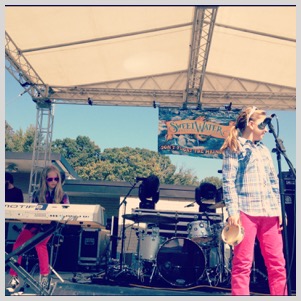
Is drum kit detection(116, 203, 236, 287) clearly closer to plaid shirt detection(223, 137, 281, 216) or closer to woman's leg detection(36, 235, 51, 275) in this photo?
woman's leg detection(36, 235, 51, 275)

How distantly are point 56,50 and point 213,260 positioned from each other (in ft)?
16.0

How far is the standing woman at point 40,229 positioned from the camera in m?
3.51

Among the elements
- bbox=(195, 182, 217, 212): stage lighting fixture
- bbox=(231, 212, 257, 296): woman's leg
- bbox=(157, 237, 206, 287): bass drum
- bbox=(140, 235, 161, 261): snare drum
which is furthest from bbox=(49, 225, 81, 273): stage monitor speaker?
bbox=(231, 212, 257, 296): woman's leg

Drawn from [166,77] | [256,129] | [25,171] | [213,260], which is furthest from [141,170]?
[256,129]

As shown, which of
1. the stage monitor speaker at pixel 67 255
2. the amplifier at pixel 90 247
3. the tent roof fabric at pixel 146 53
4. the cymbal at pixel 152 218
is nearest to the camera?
the cymbal at pixel 152 218

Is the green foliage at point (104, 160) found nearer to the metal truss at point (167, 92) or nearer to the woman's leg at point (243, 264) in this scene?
the metal truss at point (167, 92)

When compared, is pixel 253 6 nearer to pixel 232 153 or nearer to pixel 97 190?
pixel 232 153

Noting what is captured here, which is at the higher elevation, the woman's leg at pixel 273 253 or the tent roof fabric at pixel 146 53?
the tent roof fabric at pixel 146 53

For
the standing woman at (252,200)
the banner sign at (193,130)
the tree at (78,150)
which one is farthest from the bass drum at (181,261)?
the tree at (78,150)

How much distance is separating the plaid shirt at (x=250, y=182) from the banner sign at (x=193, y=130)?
498cm

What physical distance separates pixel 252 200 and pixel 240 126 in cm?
61

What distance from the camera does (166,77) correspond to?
775 centimetres

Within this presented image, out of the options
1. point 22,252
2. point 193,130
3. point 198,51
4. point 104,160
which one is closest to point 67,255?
point 22,252

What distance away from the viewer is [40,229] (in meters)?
3.51
